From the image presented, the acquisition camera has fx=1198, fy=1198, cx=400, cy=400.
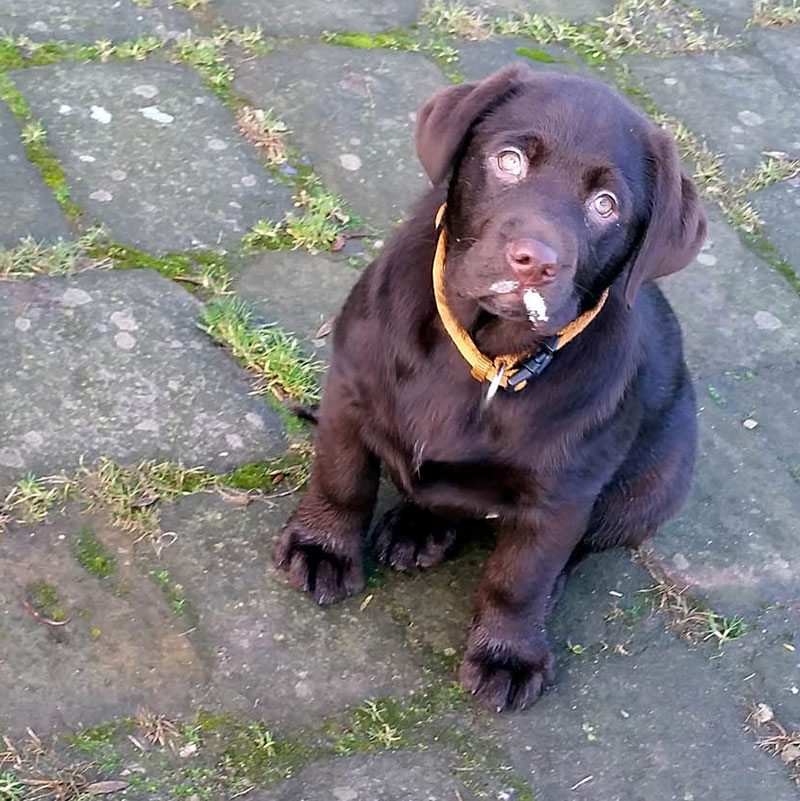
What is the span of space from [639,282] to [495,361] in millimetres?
293

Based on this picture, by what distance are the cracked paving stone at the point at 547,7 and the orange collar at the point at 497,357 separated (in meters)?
2.29

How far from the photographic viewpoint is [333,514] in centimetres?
246

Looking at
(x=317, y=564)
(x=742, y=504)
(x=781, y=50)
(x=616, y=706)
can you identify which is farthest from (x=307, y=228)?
(x=781, y=50)

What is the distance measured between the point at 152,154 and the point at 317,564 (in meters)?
1.43

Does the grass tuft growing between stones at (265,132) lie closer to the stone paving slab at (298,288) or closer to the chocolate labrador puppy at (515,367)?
→ the stone paving slab at (298,288)

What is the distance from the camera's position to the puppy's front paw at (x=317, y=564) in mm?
2385

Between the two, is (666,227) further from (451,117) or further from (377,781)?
(377,781)

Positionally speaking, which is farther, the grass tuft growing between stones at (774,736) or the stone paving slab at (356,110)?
the stone paving slab at (356,110)

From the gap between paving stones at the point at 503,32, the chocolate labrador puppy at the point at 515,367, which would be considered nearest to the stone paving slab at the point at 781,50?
the gap between paving stones at the point at 503,32

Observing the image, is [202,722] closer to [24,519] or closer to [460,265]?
[24,519]

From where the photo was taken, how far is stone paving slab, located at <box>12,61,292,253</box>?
3086 mm

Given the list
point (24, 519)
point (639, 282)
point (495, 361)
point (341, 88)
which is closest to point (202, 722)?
point (24, 519)

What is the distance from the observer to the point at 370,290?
2250 millimetres

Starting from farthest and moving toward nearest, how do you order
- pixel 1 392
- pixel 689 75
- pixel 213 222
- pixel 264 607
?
pixel 689 75
pixel 213 222
pixel 1 392
pixel 264 607
